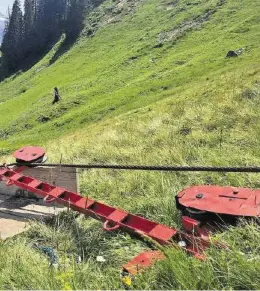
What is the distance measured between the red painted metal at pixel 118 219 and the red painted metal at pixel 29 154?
95 cm

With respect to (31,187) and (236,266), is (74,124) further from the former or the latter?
(236,266)

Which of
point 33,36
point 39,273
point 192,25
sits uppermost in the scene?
point 39,273

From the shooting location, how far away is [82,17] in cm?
11850

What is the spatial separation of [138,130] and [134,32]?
252ft

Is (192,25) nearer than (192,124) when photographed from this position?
No

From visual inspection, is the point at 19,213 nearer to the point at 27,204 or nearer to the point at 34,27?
the point at 27,204

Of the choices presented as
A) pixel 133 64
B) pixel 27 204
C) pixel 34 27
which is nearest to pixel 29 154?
pixel 27 204

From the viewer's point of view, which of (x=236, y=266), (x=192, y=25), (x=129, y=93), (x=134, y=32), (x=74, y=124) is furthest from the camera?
(x=134, y=32)

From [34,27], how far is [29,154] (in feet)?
453

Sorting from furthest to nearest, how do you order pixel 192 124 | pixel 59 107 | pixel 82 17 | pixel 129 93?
pixel 82 17
pixel 59 107
pixel 129 93
pixel 192 124

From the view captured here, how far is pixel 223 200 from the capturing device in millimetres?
4461

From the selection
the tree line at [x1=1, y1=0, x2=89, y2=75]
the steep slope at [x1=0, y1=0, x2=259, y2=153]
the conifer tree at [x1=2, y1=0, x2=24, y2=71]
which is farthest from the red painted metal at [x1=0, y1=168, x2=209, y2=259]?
the conifer tree at [x1=2, y1=0, x2=24, y2=71]

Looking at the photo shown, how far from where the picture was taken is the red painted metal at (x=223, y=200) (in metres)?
4.19

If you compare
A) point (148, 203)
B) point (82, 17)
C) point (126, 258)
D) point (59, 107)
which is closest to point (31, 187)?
point (148, 203)
